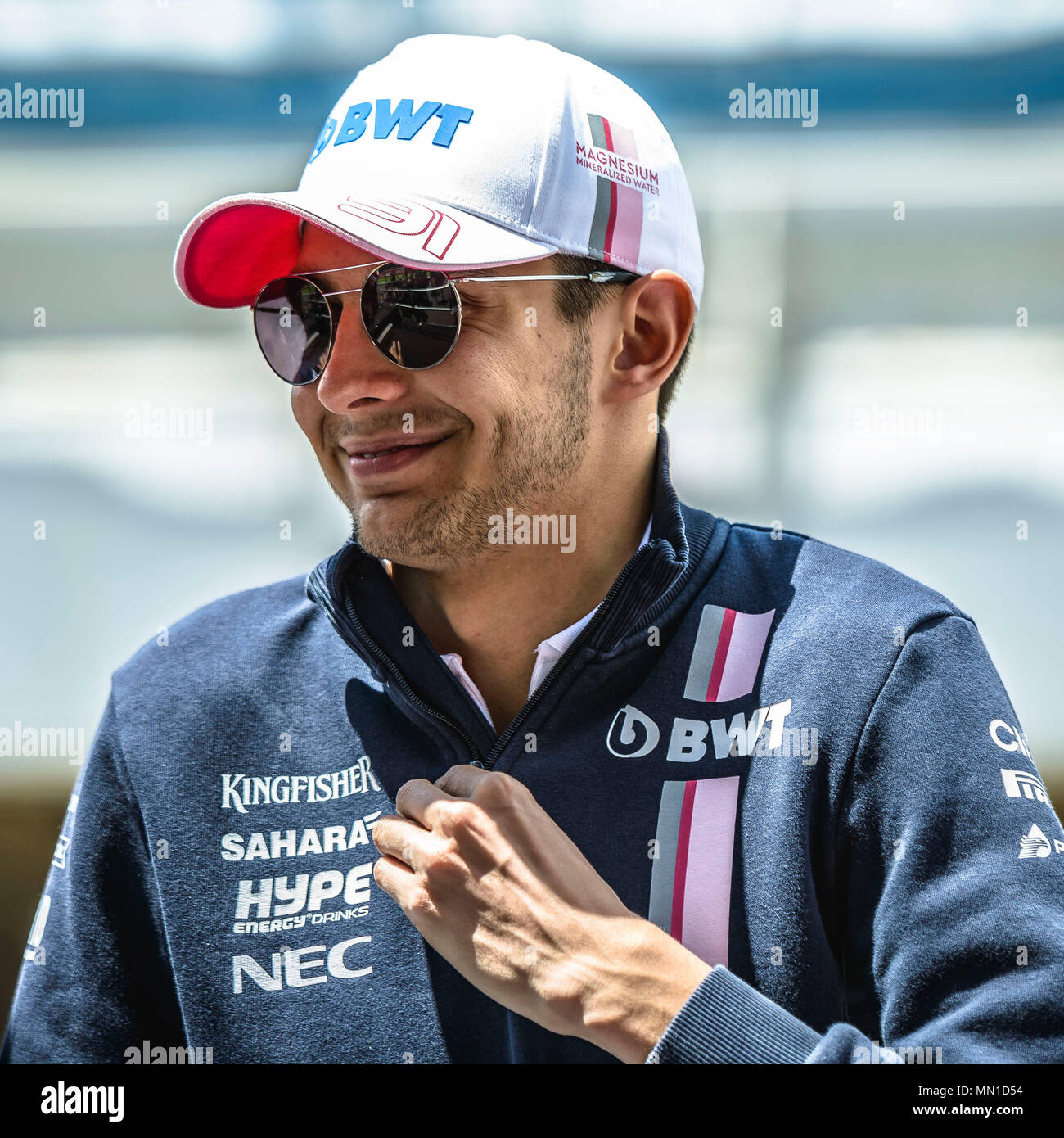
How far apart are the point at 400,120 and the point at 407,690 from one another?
854mm

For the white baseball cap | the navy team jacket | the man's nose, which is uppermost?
the white baseball cap

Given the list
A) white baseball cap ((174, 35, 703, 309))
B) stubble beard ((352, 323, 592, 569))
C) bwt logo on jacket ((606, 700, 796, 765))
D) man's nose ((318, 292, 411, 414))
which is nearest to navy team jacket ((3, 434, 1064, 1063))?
bwt logo on jacket ((606, 700, 796, 765))

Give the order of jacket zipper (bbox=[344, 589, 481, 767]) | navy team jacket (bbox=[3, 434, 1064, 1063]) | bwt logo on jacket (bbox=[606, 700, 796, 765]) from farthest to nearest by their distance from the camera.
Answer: jacket zipper (bbox=[344, 589, 481, 767]), bwt logo on jacket (bbox=[606, 700, 796, 765]), navy team jacket (bbox=[3, 434, 1064, 1063])

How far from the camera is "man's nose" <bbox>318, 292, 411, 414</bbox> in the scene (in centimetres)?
167

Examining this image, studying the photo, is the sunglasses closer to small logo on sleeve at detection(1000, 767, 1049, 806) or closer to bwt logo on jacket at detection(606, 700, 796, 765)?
bwt logo on jacket at detection(606, 700, 796, 765)

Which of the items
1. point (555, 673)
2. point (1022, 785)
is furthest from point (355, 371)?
point (1022, 785)

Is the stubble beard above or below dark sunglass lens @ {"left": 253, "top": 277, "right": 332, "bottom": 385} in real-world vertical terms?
below

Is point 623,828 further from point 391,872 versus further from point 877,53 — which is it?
point 877,53

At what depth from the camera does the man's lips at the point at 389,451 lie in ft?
5.57

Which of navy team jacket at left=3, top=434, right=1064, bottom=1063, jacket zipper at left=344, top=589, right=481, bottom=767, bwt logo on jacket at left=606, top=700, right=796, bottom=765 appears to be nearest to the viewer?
navy team jacket at left=3, top=434, right=1064, bottom=1063

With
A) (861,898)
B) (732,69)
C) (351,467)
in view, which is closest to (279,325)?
(351,467)

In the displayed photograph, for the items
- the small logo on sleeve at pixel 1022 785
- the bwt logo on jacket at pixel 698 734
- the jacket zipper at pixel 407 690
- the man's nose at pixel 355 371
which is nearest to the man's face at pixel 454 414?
the man's nose at pixel 355 371

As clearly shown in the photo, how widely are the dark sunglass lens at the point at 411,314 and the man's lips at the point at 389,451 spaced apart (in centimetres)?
11

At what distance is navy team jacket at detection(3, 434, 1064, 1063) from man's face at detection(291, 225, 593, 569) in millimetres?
149
